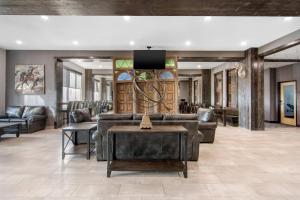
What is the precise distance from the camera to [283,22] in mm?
5727

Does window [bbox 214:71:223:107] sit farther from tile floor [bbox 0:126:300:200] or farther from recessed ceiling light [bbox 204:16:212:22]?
tile floor [bbox 0:126:300:200]

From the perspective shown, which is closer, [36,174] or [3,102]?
[36,174]

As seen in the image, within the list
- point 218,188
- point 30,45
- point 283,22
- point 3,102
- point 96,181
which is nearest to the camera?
point 218,188

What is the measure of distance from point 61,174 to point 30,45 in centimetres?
653

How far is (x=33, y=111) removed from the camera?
8633 mm

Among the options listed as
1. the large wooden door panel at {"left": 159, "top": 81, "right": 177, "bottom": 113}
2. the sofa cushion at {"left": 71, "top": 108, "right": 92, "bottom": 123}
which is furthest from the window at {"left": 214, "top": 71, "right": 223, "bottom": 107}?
the sofa cushion at {"left": 71, "top": 108, "right": 92, "bottom": 123}

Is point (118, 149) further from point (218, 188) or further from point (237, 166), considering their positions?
point (237, 166)

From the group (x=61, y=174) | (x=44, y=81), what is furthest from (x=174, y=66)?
(x=61, y=174)

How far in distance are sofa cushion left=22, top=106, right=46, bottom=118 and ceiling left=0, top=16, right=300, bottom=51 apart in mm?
2360

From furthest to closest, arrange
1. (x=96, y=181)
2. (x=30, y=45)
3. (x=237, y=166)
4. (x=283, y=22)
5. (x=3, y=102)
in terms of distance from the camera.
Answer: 1. (x=3, y=102)
2. (x=30, y=45)
3. (x=283, y=22)
4. (x=237, y=166)
5. (x=96, y=181)

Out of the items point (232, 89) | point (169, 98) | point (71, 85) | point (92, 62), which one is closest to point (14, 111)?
point (71, 85)

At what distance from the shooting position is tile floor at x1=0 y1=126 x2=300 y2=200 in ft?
9.58

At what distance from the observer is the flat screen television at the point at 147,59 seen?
28.3 feet

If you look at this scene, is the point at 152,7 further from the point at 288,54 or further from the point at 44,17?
the point at 288,54
